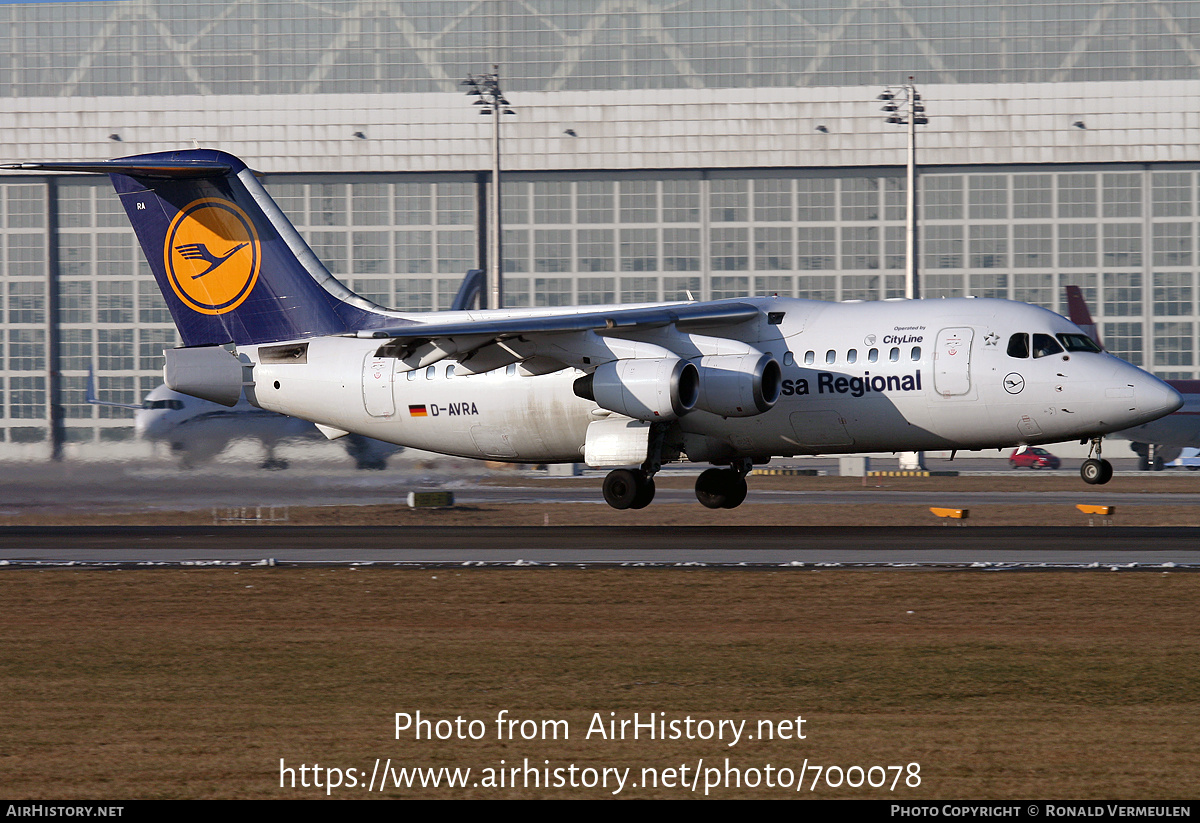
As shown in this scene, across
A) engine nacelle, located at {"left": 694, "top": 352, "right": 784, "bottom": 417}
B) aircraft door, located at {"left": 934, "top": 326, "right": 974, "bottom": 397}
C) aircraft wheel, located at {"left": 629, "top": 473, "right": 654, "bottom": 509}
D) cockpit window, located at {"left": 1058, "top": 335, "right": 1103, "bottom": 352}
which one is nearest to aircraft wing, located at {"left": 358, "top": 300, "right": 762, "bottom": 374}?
engine nacelle, located at {"left": 694, "top": 352, "right": 784, "bottom": 417}

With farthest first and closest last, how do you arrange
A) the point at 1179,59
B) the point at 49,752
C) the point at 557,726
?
1. the point at 1179,59
2. the point at 557,726
3. the point at 49,752

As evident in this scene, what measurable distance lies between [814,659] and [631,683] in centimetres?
226

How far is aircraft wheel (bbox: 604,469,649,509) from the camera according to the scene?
28.3 metres

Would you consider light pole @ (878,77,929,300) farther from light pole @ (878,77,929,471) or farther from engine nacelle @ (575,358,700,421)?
engine nacelle @ (575,358,700,421)

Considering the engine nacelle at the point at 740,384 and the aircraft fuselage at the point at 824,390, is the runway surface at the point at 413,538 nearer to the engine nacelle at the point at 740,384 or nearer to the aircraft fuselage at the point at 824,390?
the aircraft fuselage at the point at 824,390

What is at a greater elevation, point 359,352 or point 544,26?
point 544,26

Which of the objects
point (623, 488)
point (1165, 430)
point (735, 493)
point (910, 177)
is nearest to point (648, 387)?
point (623, 488)

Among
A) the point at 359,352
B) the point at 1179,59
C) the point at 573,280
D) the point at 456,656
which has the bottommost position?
the point at 456,656

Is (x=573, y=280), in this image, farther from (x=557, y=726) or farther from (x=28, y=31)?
(x=557, y=726)

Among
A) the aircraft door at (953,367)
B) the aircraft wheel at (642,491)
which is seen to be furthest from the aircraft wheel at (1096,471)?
the aircraft wheel at (642,491)

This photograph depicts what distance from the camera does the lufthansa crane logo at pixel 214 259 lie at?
2997cm

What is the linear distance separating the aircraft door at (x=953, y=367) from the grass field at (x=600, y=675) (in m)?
6.92

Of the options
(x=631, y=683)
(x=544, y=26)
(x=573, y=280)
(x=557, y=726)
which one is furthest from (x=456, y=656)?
(x=544, y=26)

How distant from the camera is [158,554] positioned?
23.6 meters
